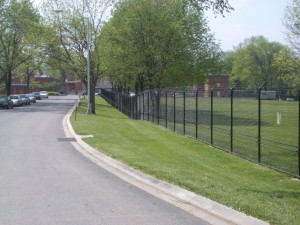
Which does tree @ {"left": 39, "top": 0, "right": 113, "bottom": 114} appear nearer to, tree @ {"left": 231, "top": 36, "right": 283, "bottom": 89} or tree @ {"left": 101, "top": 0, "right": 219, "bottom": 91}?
tree @ {"left": 101, "top": 0, "right": 219, "bottom": 91}

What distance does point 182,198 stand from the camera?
30.1 ft

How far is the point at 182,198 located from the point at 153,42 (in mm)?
32382

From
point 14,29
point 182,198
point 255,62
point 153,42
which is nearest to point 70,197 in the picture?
point 182,198

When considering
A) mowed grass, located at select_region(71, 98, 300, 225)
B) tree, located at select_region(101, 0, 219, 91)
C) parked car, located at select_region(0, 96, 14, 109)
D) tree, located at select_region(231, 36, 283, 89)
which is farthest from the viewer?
tree, located at select_region(231, 36, 283, 89)

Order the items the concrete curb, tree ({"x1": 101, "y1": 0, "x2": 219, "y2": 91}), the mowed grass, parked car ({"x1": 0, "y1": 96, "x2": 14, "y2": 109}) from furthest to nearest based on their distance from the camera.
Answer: parked car ({"x1": 0, "y1": 96, "x2": 14, "y2": 109}) → tree ({"x1": 101, "y1": 0, "x2": 219, "y2": 91}) → the mowed grass → the concrete curb

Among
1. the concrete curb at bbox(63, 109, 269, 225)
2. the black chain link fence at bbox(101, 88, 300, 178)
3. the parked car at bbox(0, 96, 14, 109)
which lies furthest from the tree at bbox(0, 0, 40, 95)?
the concrete curb at bbox(63, 109, 269, 225)

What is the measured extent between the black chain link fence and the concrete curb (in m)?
3.85

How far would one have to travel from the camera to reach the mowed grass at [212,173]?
322 inches

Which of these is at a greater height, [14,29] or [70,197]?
[14,29]

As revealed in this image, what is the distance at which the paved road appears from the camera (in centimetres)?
766

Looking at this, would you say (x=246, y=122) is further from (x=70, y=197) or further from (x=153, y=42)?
(x=153, y=42)

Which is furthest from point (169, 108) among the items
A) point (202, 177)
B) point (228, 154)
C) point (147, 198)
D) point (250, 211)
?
point (250, 211)

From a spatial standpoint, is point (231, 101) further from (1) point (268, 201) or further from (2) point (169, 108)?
(2) point (169, 108)

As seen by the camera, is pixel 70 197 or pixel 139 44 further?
pixel 139 44
